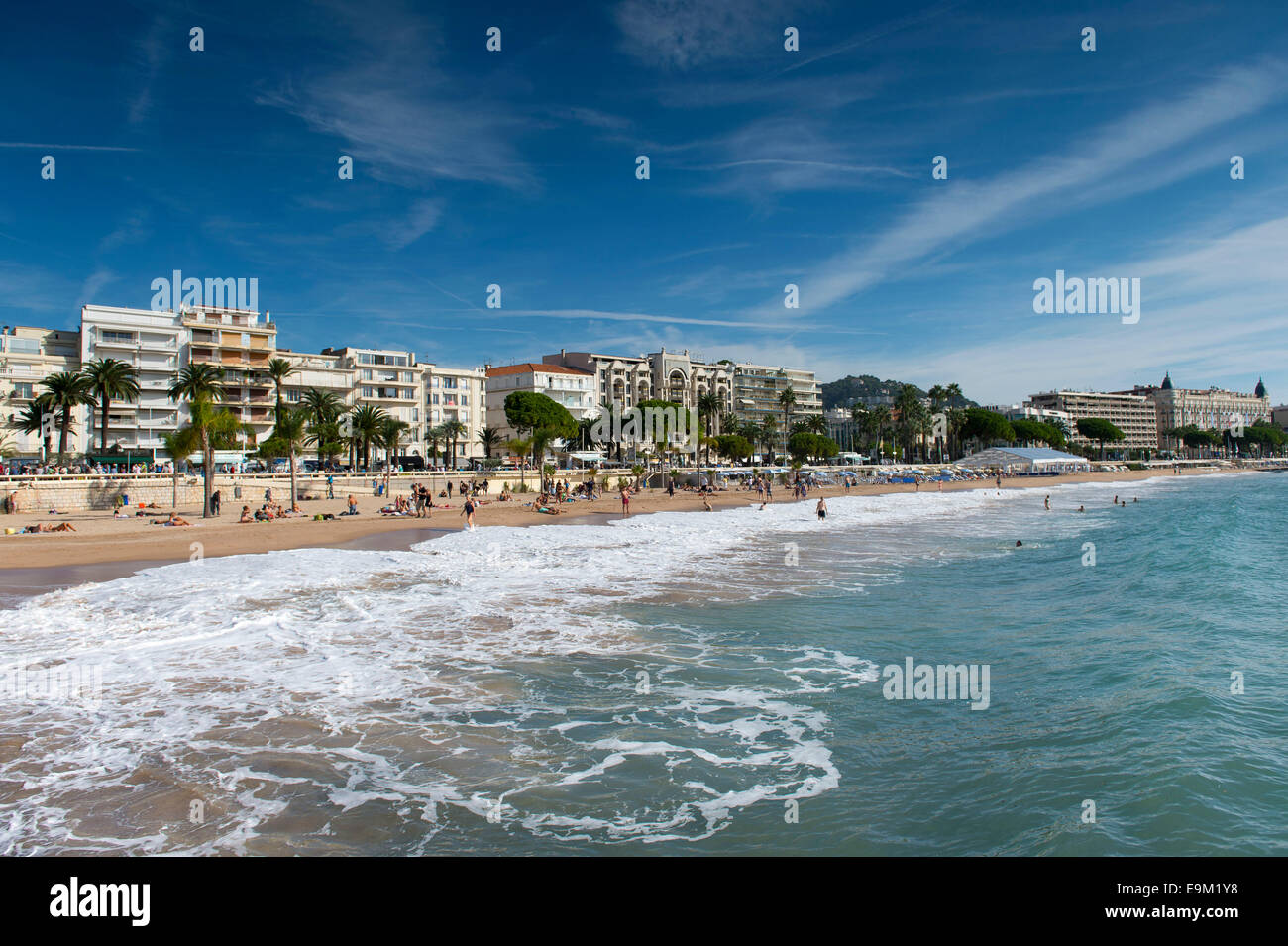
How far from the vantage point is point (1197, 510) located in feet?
155

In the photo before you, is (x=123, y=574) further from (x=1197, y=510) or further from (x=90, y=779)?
(x=1197, y=510)

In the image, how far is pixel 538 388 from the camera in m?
99.4

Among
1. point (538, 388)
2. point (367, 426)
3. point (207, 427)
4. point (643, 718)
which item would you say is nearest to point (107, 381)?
point (367, 426)

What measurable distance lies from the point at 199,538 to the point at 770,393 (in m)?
131

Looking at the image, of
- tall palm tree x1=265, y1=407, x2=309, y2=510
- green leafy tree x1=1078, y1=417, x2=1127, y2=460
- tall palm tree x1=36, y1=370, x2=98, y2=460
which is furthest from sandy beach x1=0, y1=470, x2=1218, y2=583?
green leafy tree x1=1078, y1=417, x2=1127, y2=460

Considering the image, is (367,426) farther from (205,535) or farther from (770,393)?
(770,393)

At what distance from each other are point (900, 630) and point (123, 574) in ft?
65.2

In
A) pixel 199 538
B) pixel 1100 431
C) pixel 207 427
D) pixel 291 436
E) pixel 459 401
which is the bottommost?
pixel 199 538

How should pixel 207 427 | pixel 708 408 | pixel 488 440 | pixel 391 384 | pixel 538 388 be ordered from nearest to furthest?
1. pixel 207 427
2. pixel 391 384
3. pixel 488 440
4. pixel 538 388
5. pixel 708 408

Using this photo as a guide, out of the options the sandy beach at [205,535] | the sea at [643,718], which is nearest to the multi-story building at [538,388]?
the sandy beach at [205,535]

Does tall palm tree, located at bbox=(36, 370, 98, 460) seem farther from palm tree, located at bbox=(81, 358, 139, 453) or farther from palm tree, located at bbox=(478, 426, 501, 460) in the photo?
palm tree, located at bbox=(478, 426, 501, 460)

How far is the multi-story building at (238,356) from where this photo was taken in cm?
7200

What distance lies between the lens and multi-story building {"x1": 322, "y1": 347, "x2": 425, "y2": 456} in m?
81.8
